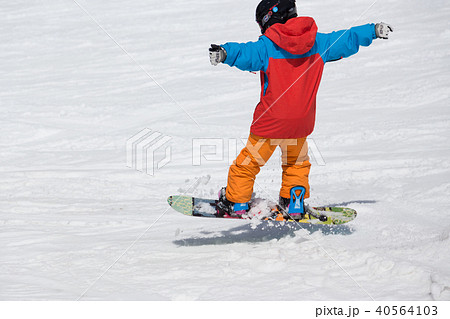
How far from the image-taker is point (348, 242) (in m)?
4.10

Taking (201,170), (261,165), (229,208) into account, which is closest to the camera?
(261,165)

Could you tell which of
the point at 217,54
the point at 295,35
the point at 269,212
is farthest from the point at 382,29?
the point at 269,212

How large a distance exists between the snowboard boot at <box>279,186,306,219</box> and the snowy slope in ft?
0.56

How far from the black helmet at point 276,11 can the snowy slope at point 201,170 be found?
173cm

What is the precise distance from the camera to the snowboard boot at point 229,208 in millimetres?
4332

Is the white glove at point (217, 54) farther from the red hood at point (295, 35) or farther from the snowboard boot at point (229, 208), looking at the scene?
the snowboard boot at point (229, 208)

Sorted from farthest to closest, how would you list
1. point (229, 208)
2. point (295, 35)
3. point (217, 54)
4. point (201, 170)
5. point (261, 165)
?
point (201, 170), point (229, 208), point (261, 165), point (295, 35), point (217, 54)

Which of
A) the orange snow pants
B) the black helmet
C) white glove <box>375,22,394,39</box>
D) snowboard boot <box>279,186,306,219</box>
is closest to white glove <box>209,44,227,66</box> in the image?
the black helmet

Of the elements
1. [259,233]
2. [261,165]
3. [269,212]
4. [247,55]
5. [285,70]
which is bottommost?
[259,233]

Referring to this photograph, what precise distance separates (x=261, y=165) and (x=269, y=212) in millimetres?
415

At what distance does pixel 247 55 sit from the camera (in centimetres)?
378

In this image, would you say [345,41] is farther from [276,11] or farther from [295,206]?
[295,206]

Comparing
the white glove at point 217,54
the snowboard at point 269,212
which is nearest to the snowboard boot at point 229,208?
the snowboard at point 269,212

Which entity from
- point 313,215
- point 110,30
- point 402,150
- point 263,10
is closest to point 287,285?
point 313,215
